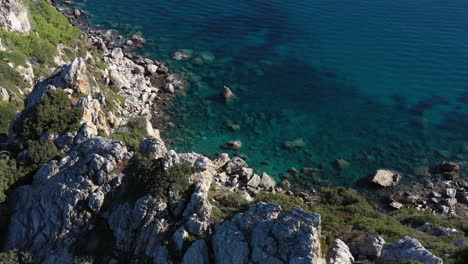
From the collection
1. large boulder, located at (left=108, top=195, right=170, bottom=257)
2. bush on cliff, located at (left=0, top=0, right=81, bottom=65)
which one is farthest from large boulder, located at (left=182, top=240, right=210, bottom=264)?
bush on cliff, located at (left=0, top=0, right=81, bottom=65)

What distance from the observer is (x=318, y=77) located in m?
65.7

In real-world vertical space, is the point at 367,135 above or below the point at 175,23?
below

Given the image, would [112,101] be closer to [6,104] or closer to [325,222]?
[6,104]

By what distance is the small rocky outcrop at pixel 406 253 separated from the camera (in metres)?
24.3

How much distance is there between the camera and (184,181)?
29125 mm

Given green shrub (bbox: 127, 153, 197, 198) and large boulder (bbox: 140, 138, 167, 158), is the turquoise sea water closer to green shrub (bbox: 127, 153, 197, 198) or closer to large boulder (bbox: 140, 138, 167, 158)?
large boulder (bbox: 140, 138, 167, 158)

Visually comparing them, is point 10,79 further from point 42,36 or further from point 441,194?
point 441,194

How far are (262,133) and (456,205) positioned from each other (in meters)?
26.0

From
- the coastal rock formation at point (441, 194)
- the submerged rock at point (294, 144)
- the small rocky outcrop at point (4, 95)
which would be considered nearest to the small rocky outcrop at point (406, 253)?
the coastal rock formation at point (441, 194)

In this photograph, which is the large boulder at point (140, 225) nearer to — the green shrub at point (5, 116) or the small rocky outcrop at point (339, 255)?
the small rocky outcrop at point (339, 255)

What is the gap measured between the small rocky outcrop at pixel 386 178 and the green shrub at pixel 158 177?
85.2ft

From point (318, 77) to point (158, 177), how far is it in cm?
4461

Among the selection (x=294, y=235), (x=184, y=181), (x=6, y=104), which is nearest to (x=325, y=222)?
Result: (x=294, y=235)

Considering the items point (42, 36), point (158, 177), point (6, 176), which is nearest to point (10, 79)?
point (42, 36)
